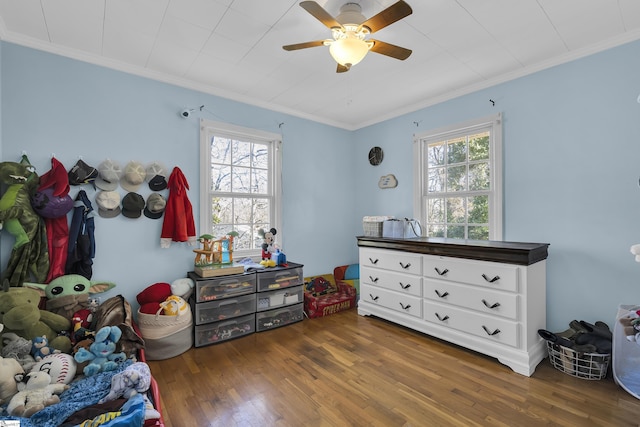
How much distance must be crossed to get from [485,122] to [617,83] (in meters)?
0.97

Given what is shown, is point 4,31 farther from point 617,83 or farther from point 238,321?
point 617,83

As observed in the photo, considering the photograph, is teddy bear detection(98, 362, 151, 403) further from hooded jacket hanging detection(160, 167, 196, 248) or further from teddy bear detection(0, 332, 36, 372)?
hooded jacket hanging detection(160, 167, 196, 248)

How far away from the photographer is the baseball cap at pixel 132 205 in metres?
2.71

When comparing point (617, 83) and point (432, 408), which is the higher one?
point (617, 83)

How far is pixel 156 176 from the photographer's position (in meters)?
2.87

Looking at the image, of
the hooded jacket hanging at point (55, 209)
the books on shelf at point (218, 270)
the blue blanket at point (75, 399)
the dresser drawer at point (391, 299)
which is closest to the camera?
the blue blanket at point (75, 399)

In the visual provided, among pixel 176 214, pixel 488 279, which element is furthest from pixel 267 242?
pixel 488 279

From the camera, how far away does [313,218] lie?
4133mm

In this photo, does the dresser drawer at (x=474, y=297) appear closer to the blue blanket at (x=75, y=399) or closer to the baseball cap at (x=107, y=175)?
the blue blanket at (x=75, y=399)

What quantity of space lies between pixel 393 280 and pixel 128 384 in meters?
2.45

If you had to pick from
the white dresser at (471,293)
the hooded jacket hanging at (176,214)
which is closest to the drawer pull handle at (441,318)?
the white dresser at (471,293)

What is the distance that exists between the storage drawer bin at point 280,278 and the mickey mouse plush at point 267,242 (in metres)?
0.26

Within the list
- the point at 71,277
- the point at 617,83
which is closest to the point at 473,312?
the point at 617,83

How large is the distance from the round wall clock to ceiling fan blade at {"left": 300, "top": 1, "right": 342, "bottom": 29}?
2505 mm
